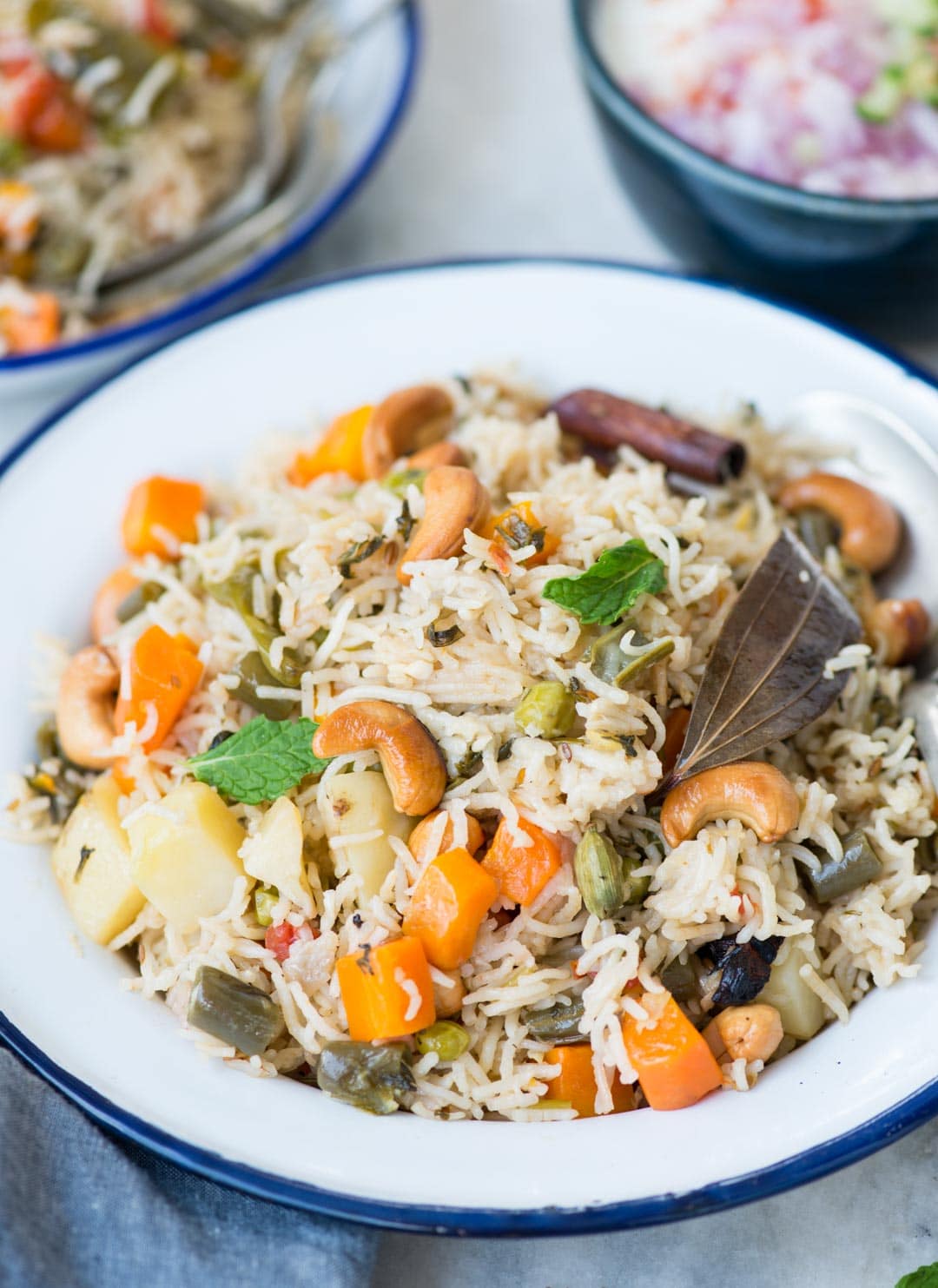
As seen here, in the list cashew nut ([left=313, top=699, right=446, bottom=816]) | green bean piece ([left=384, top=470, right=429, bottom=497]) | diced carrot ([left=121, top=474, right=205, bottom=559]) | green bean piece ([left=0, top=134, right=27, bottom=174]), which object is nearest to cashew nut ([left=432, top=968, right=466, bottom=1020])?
cashew nut ([left=313, top=699, right=446, bottom=816])

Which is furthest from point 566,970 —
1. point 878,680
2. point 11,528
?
point 11,528

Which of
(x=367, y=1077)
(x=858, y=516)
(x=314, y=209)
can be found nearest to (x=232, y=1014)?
(x=367, y=1077)

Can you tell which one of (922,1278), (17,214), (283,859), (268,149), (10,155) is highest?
(10,155)

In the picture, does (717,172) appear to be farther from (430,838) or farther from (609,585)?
(430,838)

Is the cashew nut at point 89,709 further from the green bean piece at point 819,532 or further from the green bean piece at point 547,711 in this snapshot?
the green bean piece at point 819,532

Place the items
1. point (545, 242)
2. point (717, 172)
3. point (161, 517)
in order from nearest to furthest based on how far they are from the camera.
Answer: point (161, 517), point (717, 172), point (545, 242)
